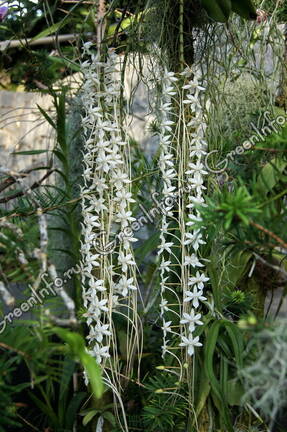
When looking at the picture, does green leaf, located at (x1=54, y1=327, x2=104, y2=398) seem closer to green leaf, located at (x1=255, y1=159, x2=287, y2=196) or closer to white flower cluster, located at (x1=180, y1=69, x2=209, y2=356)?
green leaf, located at (x1=255, y1=159, x2=287, y2=196)

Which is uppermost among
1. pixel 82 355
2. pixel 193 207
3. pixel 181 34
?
pixel 181 34

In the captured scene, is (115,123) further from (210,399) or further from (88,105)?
(210,399)

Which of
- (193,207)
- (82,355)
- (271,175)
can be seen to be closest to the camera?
(82,355)

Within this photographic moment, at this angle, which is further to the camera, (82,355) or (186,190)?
(186,190)

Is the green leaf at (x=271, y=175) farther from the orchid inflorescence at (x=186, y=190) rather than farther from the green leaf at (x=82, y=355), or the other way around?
the green leaf at (x=82, y=355)

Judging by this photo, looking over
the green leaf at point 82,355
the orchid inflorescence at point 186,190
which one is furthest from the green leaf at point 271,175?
the green leaf at point 82,355

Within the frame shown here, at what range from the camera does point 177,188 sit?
4.22 ft

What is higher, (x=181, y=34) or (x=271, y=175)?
(x=181, y=34)

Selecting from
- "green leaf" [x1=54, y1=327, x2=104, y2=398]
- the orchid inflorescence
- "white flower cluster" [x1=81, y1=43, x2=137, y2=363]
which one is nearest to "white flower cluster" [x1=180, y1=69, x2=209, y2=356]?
the orchid inflorescence

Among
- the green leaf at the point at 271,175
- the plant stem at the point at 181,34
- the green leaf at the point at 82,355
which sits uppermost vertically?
the plant stem at the point at 181,34

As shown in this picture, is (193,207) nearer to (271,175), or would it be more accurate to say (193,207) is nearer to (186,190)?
(186,190)

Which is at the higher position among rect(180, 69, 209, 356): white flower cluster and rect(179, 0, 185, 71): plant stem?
rect(179, 0, 185, 71): plant stem

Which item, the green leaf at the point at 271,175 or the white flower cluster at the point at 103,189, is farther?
the white flower cluster at the point at 103,189

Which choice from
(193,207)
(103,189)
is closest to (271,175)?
(193,207)
